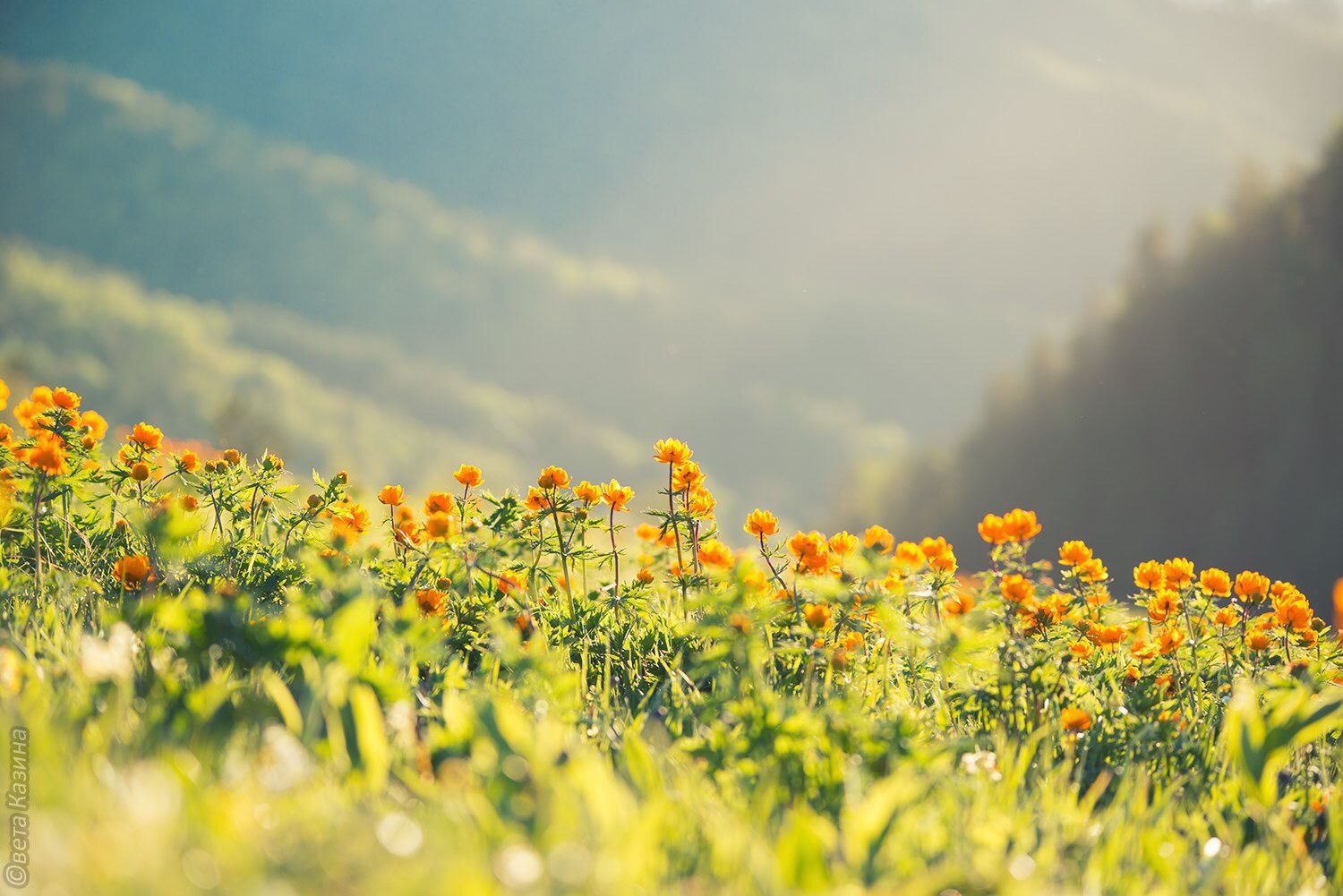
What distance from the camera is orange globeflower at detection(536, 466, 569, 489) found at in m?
2.70

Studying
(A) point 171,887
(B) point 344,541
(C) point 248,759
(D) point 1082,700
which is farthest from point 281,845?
(D) point 1082,700

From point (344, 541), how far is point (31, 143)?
15482 cm

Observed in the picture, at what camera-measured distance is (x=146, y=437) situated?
281cm

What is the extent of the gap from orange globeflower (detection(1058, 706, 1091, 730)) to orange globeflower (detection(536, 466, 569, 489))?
1.48m

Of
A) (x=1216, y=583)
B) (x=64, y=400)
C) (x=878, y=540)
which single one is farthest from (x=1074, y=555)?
(x=64, y=400)

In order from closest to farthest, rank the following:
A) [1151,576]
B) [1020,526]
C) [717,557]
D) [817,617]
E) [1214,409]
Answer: [817,617]
[1020,526]
[717,557]
[1151,576]
[1214,409]

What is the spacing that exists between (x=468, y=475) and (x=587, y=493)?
1.36 ft

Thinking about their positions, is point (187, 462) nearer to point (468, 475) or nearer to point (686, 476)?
point (468, 475)

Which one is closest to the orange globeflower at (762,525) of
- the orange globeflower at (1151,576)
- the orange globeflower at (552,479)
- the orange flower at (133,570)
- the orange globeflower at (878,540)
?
the orange globeflower at (878,540)

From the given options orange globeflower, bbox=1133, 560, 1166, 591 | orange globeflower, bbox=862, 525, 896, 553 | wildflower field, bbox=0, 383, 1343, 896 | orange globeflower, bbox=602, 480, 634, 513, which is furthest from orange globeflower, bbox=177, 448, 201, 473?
orange globeflower, bbox=1133, 560, 1166, 591

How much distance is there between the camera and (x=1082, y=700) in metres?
2.61

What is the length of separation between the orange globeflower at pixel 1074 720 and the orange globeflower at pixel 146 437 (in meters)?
2.69

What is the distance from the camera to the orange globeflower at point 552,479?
2695 mm

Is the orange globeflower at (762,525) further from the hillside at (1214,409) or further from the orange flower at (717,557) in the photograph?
the hillside at (1214,409)
